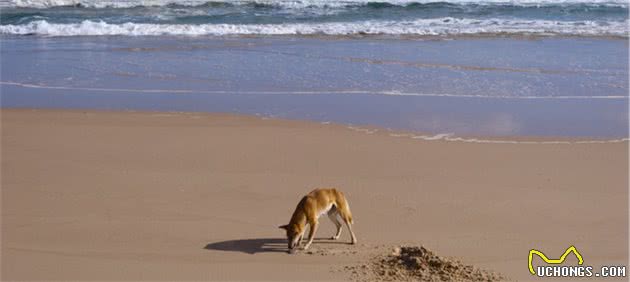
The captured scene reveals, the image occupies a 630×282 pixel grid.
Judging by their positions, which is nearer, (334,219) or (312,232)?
(312,232)

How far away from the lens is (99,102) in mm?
10055

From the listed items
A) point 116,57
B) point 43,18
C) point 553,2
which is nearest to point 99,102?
point 116,57

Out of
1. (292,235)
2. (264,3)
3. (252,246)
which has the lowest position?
(252,246)

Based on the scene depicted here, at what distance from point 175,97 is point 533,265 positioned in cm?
648

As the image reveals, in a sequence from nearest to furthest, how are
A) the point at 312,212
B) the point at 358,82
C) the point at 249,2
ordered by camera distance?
the point at 312,212, the point at 358,82, the point at 249,2

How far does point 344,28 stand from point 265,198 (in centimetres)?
1404

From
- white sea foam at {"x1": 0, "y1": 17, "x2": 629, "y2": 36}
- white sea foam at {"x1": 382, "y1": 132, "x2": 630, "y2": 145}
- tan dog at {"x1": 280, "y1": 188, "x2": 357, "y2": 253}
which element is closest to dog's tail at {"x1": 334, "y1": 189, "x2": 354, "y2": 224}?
tan dog at {"x1": 280, "y1": 188, "x2": 357, "y2": 253}

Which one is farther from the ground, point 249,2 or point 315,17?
point 249,2

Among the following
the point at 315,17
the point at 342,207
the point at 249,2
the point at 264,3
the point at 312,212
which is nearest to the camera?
the point at 312,212

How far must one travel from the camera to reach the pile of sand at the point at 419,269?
4.73 metres

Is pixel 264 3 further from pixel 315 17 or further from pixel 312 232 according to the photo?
pixel 312 232

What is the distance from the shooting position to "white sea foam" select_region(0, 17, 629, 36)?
1898 centimetres

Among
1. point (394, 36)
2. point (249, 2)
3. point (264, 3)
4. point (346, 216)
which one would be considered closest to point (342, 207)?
point (346, 216)

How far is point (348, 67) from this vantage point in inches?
503
